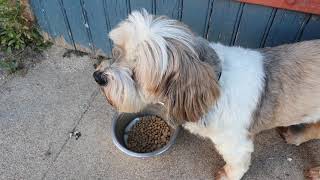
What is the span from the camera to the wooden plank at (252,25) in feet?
9.68

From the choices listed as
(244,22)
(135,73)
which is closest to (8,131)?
(135,73)

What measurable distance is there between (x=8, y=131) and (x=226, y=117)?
207 centimetres

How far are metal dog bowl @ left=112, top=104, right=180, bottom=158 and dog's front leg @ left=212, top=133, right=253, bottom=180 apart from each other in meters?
0.46

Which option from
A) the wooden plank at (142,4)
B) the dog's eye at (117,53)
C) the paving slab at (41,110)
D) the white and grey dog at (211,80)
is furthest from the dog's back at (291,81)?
the paving slab at (41,110)

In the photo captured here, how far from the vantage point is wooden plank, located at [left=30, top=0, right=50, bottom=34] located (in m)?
3.67

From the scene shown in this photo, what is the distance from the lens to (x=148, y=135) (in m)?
3.21

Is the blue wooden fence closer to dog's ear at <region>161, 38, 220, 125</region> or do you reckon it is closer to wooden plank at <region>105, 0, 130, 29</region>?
wooden plank at <region>105, 0, 130, 29</region>

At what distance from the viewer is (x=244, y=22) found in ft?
10.1

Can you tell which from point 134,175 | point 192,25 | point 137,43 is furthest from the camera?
point 192,25

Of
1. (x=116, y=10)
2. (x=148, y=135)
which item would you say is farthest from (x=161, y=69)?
(x=116, y=10)

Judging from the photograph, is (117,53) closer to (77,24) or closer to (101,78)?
(101,78)

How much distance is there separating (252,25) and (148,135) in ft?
4.31

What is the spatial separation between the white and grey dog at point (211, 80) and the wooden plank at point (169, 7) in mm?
918

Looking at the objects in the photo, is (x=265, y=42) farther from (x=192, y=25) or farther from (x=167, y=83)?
(x=167, y=83)
